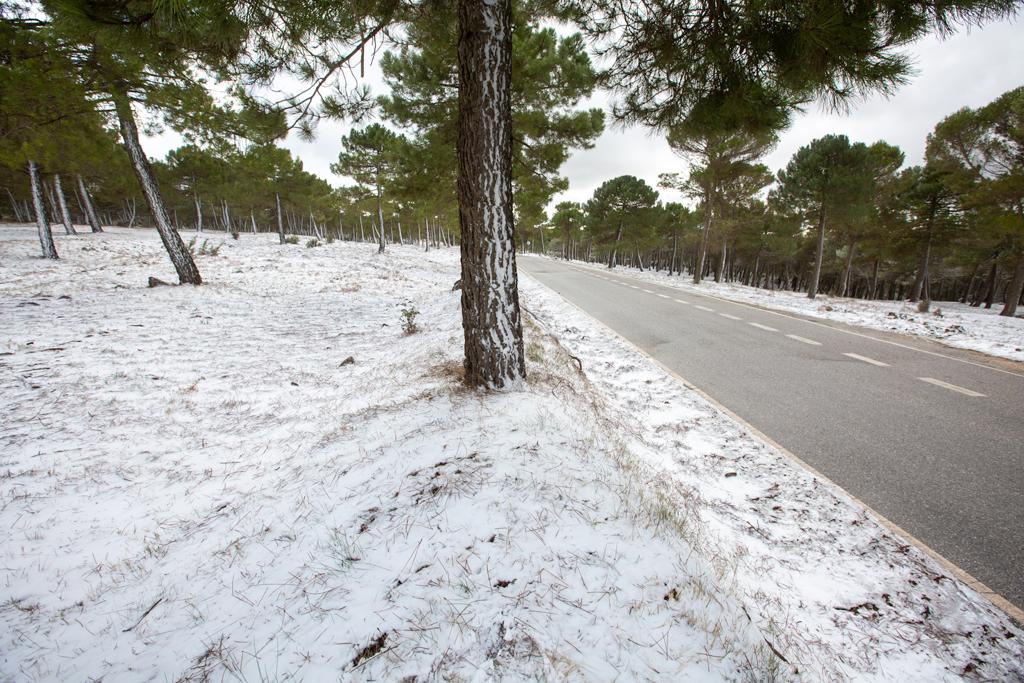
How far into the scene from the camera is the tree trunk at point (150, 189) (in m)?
9.02

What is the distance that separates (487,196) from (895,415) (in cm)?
548

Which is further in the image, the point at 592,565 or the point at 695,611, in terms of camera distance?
the point at 592,565

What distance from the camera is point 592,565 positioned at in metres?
1.82

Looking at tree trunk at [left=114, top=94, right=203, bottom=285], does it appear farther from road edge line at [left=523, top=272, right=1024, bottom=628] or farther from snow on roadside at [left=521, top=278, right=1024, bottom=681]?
road edge line at [left=523, top=272, right=1024, bottom=628]

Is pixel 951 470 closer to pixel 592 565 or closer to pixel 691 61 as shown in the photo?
pixel 592 565

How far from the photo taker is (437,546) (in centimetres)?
193

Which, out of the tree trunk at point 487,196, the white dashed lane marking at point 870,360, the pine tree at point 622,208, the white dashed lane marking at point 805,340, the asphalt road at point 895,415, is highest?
the pine tree at point 622,208


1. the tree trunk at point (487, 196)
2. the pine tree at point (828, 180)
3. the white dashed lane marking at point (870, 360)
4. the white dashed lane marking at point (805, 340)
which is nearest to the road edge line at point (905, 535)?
the tree trunk at point (487, 196)

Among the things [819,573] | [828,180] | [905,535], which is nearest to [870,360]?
[905,535]

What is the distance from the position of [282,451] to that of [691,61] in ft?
20.5

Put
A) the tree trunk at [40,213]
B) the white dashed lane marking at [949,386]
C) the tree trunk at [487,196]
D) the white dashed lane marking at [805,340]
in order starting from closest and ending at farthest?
the tree trunk at [487,196], the white dashed lane marking at [949,386], the white dashed lane marking at [805,340], the tree trunk at [40,213]

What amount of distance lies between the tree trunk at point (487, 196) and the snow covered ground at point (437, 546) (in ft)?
1.81

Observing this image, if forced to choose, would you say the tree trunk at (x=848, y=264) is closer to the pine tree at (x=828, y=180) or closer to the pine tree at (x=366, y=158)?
the pine tree at (x=828, y=180)

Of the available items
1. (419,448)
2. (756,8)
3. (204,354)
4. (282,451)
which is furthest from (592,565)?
(204,354)
